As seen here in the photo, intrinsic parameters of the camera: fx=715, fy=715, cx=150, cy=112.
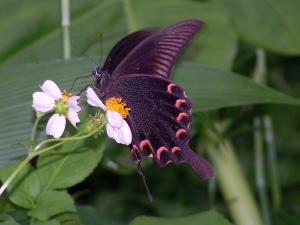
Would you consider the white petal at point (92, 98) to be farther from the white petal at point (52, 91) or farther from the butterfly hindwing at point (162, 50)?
the butterfly hindwing at point (162, 50)

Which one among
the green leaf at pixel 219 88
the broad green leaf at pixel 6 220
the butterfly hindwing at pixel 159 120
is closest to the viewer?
the broad green leaf at pixel 6 220

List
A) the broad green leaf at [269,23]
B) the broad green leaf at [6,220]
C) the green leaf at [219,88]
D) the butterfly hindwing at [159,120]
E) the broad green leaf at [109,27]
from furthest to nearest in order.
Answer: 1. the broad green leaf at [269,23]
2. the broad green leaf at [109,27]
3. the green leaf at [219,88]
4. the butterfly hindwing at [159,120]
5. the broad green leaf at [6,220]

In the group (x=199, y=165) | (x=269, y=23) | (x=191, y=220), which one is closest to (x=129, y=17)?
(x=269, y=23)

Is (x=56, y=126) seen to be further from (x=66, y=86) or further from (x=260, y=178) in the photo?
(x=260, y=178)

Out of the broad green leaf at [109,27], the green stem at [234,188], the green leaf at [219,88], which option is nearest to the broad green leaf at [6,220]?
the green leaf at [219,88]

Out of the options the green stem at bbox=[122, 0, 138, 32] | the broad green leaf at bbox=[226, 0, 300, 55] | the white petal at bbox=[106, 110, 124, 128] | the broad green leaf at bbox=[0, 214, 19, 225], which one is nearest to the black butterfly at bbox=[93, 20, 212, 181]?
the white petal at bbox=[106, 110, 124, 128]

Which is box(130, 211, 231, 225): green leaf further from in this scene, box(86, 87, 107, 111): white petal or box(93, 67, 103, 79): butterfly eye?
box(93, 67, 103, 79): butterfly eye

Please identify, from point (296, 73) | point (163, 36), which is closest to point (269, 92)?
point (163, 36)
